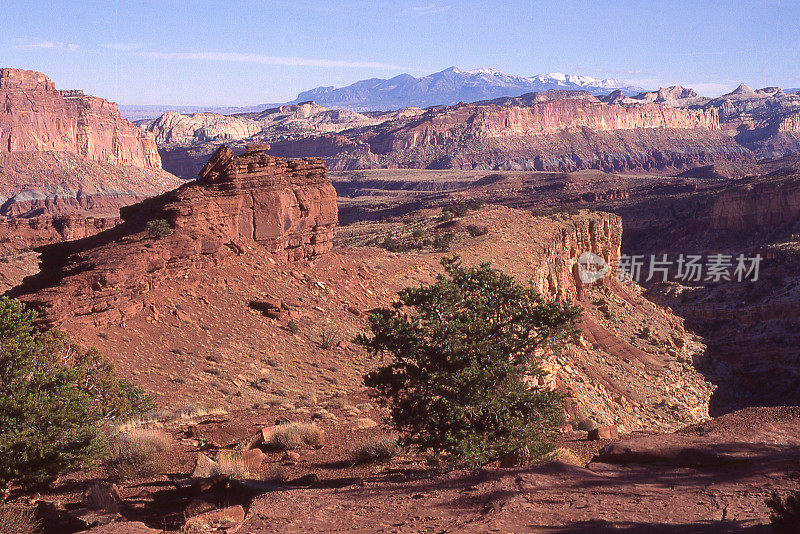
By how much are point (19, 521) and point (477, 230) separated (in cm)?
3545

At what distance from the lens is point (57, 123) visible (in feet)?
463

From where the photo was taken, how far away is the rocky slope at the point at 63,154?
4855 inches

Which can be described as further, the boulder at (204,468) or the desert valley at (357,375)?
the boulder at (204,468)

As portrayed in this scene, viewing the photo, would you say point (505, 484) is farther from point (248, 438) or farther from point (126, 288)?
point (126, 288)

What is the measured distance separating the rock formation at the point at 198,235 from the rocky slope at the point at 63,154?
319 feet

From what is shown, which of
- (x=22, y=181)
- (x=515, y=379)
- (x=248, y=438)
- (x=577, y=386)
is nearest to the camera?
(x=515, y=379)

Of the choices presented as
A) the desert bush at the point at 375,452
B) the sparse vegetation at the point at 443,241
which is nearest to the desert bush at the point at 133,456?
the desert bush at the point at 375,452

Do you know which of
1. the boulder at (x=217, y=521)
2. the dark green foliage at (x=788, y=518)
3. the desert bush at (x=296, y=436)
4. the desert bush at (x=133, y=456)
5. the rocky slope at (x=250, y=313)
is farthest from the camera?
the rocky slope at (x=250, y=313)

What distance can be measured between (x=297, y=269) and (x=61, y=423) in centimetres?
1739

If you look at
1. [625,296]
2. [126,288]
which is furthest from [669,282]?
[126,288]

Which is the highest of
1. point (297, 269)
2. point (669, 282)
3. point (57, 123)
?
point (57, 123)

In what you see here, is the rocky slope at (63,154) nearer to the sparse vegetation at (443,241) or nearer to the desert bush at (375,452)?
the sparse vegetation at (443,241)

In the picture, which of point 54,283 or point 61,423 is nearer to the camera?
point 61,423

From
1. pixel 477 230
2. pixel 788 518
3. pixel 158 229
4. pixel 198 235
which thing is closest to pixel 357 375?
pixel 198 235
